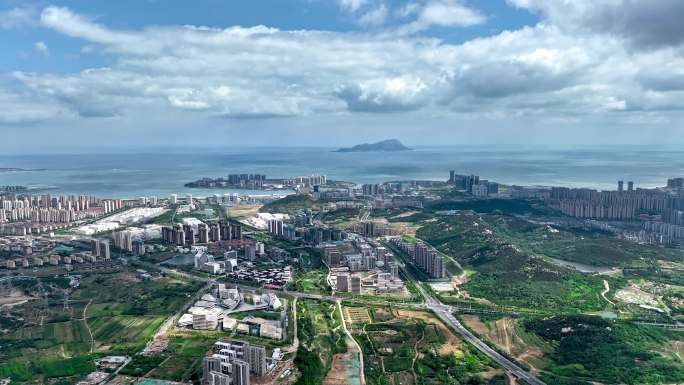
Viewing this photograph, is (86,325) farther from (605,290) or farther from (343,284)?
(605,290)

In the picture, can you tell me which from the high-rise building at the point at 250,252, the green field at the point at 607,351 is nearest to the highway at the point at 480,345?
the green field at the point at 607,351

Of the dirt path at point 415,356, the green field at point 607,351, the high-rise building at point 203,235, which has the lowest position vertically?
the dirt path at point 415,356

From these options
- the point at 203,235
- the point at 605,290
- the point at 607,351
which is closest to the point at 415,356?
the point at 607,351

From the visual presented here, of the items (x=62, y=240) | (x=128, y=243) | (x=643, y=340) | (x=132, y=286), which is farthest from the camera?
(x=62, y=240)

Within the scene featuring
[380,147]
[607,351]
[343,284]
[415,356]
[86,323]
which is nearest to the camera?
[607,351]

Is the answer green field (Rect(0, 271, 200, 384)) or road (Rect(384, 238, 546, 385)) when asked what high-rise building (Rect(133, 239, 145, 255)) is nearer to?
green field (Rect(0, 271, 200, 384))

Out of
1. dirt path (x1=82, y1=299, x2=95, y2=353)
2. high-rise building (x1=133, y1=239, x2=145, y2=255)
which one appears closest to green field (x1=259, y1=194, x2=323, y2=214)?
high-rise building (x1=133, y1=239, x2=145, y2=255)

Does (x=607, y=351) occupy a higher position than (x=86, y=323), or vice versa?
(x=607, y=351)

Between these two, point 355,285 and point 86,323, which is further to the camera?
point 355,285

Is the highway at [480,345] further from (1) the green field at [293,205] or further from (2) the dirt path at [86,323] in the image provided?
(1) the green field at [293,205]

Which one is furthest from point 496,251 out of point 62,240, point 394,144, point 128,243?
point 394,144

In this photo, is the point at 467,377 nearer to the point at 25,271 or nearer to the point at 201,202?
the point at 25,271
